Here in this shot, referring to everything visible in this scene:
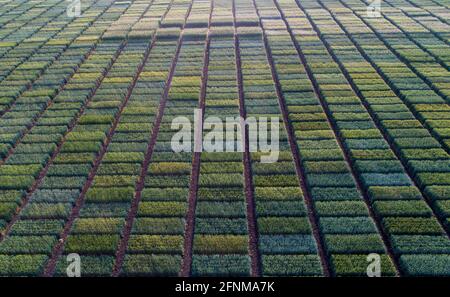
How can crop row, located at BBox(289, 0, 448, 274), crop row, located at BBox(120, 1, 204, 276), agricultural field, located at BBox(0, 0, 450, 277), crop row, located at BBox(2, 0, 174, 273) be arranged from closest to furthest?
crop row, located at BBox(120, 1, 204, 276) → agricultural field, located at BBox(0, 0, 450, 277) → crop row, located at BBox(289, 0, 448, 274) → crop row, located at BBox(2, 0, 174, 273)

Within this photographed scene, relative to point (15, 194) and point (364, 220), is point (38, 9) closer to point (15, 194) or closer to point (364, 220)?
point (15, 194)

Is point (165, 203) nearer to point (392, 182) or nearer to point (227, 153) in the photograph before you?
point (227, 153)

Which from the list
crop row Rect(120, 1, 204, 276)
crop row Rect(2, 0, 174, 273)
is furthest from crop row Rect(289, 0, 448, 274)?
crop row Rect(2, 0, 174, 273)

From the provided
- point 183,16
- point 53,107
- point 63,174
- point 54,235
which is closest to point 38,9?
point 183,16

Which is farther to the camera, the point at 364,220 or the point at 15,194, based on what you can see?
the point at 15,194

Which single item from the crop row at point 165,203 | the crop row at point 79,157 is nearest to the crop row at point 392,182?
the crop row at point 165,203

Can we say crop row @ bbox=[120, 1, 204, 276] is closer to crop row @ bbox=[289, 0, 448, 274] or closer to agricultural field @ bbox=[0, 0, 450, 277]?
agricultural field @ bbox=[0, 0, 450, 277]

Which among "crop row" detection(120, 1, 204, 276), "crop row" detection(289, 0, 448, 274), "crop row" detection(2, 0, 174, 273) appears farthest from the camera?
"crop row" detection(2, 0, 174, 273)

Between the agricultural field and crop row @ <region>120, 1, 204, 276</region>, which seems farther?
the agricultural field
